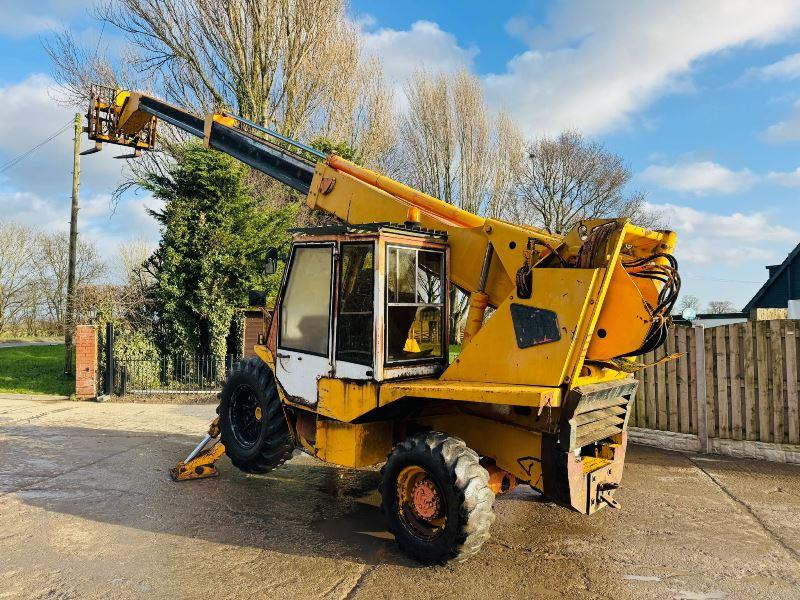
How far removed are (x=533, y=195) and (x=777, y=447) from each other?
73.3 feet

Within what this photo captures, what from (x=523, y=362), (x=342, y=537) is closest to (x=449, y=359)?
(x=523, y=362)

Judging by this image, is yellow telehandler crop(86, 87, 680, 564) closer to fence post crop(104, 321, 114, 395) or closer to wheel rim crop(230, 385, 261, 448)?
wheel rim crop(230, 385, 261, 448)

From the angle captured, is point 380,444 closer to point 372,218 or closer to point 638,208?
point 372,218

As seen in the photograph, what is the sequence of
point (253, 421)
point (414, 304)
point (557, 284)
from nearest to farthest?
point (557, 284)
point (414, 304)
point (253, 421)

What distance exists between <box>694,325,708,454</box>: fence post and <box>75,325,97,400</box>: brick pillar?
11.7 m

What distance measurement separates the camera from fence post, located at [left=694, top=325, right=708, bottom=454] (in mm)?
7523

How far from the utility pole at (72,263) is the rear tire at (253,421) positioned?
10.00m

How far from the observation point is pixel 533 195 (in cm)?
2811

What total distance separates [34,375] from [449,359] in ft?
50.4

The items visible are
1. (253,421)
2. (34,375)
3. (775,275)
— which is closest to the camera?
(253,421)

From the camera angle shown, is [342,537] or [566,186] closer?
[342,537]

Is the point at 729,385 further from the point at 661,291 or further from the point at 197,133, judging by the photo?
the point at 197,133

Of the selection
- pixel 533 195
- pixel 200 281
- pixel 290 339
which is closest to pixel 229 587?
pixel 290 339

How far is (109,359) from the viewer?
1234 cm
